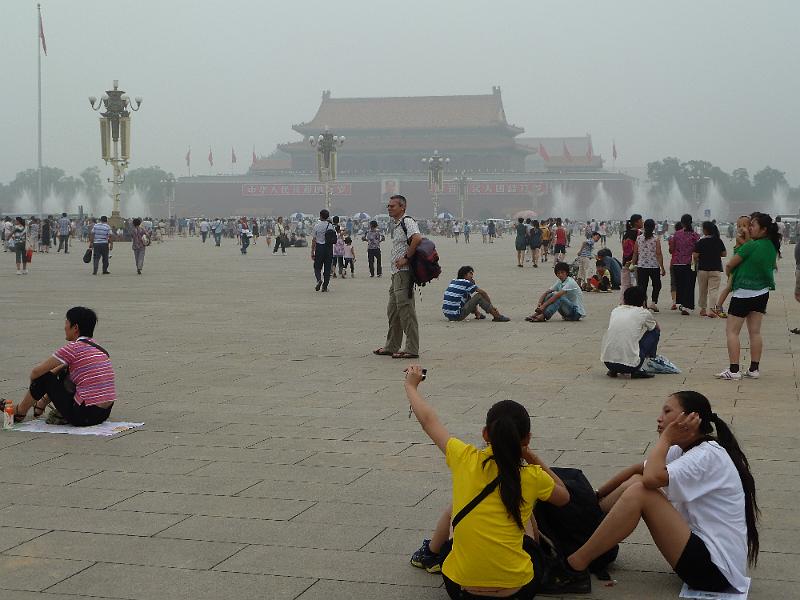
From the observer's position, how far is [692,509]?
3.79 meters

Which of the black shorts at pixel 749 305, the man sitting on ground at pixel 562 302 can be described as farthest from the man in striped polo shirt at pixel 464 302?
the black shorts at pixel 749 305

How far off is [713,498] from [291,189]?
77448 mm

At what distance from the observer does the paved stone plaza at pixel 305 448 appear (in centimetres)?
396

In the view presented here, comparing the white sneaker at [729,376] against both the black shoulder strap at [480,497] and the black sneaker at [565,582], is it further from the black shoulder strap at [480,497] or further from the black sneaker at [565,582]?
the black shoulder strap at [480,497]

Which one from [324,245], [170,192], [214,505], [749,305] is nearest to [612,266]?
[324,245]

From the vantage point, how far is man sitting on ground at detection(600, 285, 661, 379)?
8.25 meters

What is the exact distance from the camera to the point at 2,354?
31.0ft

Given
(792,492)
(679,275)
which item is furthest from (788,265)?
(792,492)

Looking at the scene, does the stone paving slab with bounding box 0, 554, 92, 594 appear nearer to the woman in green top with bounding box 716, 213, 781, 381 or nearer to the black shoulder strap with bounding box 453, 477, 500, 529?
the black shoulder strap with bounding box 453, 477, 500, 529

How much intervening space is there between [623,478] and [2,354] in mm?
6655

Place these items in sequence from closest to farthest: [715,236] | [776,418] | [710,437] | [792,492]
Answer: [710,437] < [792,492] < [776,418] < [715,236]

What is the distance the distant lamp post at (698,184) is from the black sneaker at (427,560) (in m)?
89.3

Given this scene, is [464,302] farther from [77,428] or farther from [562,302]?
[77,428]

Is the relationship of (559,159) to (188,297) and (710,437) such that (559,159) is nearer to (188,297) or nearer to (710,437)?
(188,297)
